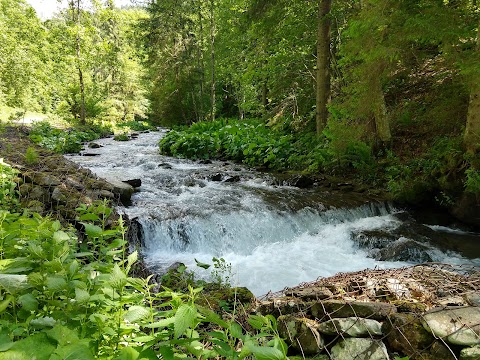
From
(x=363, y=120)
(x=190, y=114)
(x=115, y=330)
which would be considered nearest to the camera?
(x=115, y=330)

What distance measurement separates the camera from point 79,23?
20125 millimetres

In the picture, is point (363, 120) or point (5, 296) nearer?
point (5, 296)

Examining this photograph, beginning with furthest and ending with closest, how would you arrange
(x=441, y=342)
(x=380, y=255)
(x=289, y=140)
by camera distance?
(x=289, y=140) < (x=380, y=255) < (x=441, y=342)

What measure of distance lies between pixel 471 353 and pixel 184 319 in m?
1.58

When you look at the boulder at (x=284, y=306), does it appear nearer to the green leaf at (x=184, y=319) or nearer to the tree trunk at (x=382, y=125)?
the green leaf at (x=184, y=319)

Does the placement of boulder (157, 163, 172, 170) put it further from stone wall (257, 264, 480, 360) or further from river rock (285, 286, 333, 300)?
stone wall (257, 264, 480, 360)

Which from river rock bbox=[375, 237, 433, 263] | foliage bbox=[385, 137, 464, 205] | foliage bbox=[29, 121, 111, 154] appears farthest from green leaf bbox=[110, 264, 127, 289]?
foliage bbox=[29, 121, 111, 154]

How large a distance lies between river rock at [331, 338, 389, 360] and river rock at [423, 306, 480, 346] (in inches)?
12.1

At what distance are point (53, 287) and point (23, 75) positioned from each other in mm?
20857

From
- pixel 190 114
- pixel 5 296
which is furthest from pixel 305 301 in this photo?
pixel 190 114

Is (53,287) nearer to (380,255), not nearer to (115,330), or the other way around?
Result: (115,330)

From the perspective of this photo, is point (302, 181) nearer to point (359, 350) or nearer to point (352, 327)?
point (352, 327)

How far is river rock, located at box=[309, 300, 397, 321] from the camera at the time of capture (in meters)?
2.16

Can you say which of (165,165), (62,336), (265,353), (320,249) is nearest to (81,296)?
(62,336)
